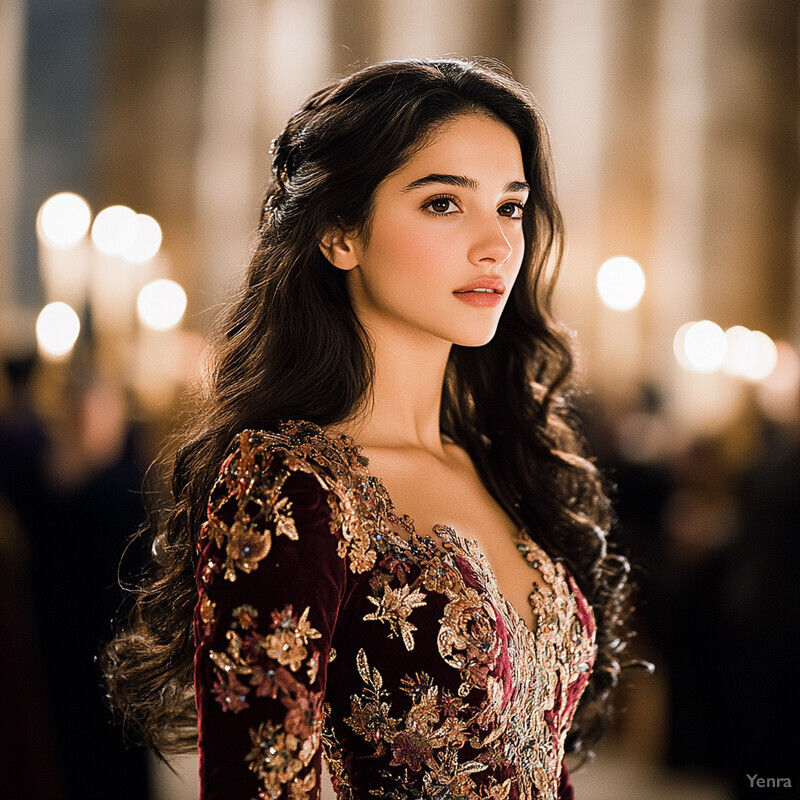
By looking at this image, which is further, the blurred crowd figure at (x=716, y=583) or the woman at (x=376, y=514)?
the blurred crowd figure at (x=716, y=583)

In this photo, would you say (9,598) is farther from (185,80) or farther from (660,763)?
(185,80)

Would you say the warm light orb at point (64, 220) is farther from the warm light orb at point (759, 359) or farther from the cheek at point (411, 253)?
the warm light orb at point (759, 359)

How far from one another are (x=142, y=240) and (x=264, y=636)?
16.6ft

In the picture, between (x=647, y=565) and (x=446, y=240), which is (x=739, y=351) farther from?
(x=446, y=240)

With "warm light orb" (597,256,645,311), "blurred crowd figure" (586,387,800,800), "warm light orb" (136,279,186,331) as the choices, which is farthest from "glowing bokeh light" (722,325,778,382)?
"warm light orb" (136,279,186,331)

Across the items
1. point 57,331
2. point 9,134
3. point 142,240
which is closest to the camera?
point 57,331

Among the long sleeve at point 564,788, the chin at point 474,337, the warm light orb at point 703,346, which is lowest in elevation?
the long sleeve at point 564,788

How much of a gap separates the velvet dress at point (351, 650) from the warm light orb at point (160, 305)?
459cm

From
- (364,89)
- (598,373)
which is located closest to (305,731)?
(364,89)

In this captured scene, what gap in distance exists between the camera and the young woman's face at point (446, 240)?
2.24m

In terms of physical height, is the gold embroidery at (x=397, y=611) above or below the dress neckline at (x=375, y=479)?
below

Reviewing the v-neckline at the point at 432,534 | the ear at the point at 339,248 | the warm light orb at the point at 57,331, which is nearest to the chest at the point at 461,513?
the v-neckline at the point at 432,534

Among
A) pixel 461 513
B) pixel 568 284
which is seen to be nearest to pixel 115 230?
pixel 461 513

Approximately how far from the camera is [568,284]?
12.2m
